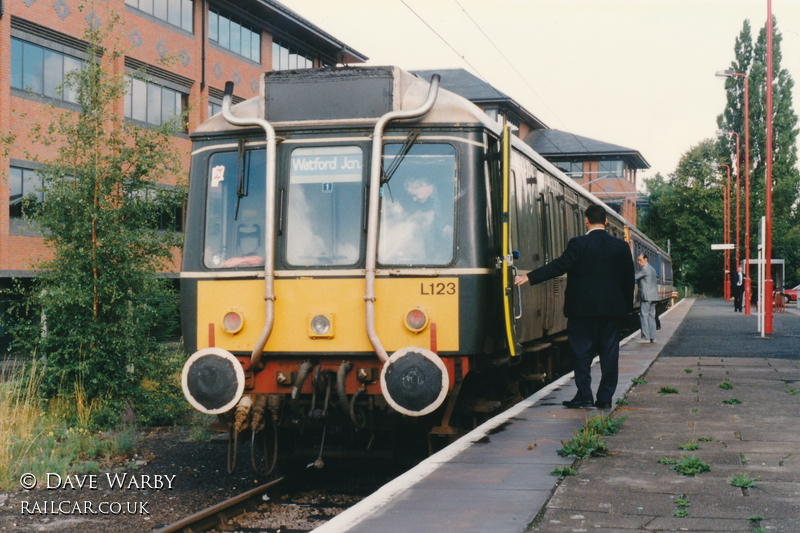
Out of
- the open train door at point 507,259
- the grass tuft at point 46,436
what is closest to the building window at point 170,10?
the grass tuft at point 46,436

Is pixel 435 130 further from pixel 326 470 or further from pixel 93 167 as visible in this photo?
pixel 93 167

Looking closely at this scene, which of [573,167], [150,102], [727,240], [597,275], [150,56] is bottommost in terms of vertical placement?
[597,275]

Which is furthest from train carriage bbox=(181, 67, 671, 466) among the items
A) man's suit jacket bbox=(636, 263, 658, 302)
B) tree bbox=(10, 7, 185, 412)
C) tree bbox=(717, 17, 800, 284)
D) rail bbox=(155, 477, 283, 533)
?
tree bbox=(717, 17, 800, 284)

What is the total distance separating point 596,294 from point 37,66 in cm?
2101

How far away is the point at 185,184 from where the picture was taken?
41.1 feet

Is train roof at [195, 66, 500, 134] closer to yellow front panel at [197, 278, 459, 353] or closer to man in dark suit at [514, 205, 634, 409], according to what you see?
yellow front panel at [197, 278, 459, 353]

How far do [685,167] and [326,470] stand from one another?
8542 cm

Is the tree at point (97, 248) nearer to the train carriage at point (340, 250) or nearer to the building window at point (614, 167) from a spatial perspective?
the train carriage at point (340, 250)

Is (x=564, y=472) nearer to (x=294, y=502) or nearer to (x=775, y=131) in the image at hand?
(x=294, y=502)

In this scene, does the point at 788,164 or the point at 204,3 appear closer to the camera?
the point at 204,3

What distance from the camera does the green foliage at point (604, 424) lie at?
7276 mm

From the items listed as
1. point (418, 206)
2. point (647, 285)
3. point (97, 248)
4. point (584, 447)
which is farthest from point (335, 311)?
point (647, 285)

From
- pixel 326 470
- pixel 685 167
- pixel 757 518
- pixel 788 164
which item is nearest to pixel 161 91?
pixel 326 470

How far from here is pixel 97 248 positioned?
11.5m
